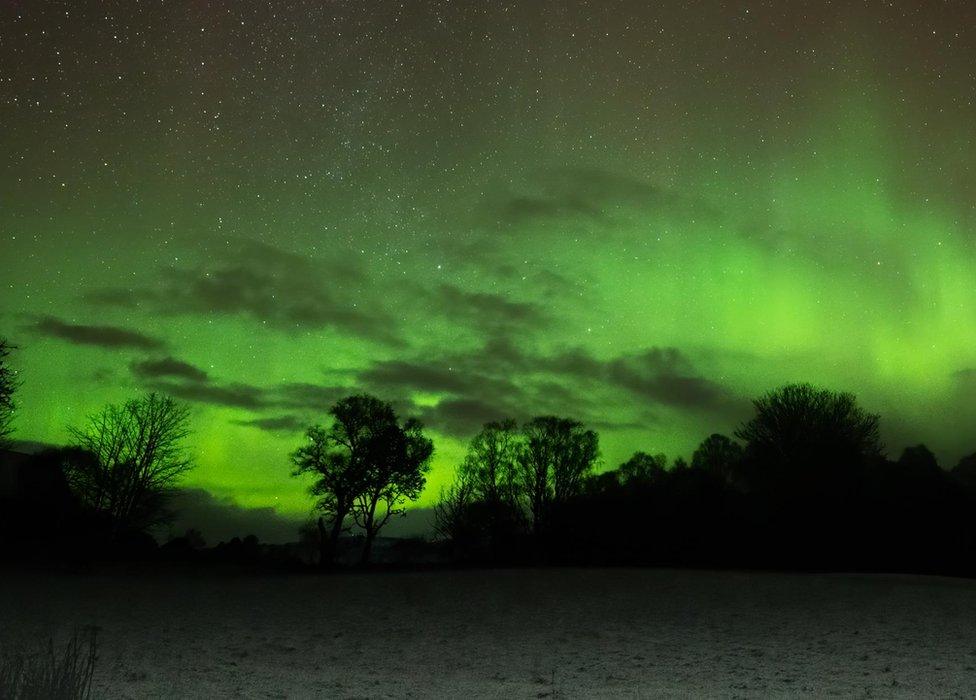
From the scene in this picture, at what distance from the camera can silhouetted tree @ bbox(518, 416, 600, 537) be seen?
197 feet

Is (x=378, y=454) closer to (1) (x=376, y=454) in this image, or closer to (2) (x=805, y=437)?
(1) (x=376, y=454)

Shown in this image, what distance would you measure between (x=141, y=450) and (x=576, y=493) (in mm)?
29511

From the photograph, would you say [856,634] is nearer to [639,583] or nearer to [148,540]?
[639,583]

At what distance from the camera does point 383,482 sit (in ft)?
185

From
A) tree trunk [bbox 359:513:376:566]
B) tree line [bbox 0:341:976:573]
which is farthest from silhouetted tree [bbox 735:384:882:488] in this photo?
tree trunk [bbox 359:513:376:566]

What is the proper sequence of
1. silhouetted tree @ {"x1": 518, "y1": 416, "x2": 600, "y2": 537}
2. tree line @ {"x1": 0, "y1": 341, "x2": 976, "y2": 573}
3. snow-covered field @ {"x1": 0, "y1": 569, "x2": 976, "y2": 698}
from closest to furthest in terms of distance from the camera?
1. snow-covered field @ {"x1": 0, "y1": 569, "x2": 976, "y2": 698}
2. tree line @ {"x1": 0, "y1": 341, "x2": 976, "y2": 573}
3. silhouetted tree @ {"x1": 518, "y1": 416, "x2": 600, "y2": 537}

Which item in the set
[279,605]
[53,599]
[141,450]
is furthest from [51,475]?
[279,605]

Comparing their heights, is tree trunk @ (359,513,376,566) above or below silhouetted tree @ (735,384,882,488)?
below

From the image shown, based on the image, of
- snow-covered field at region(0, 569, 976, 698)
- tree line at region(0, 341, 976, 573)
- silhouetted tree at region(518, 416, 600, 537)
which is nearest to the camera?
snow-covered field at region(0, 569, 976, 698)

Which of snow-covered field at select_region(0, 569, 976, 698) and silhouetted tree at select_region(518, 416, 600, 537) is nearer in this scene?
snow-covered field at select_region(0, 569, 976, 698)

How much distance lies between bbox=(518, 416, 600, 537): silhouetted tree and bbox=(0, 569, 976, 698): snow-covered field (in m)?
24.5

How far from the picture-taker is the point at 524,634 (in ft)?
71.2

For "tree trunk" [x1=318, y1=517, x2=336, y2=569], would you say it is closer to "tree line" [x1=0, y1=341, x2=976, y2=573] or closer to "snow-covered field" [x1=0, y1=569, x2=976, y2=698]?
"tree line" [x1=0, y1=341, x2=976, y2=573]

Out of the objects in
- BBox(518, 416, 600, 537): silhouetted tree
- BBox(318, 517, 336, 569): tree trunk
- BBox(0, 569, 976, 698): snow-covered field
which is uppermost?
BBox(518, 416, 600, 537): silhouetted tree
